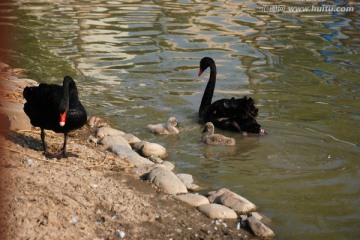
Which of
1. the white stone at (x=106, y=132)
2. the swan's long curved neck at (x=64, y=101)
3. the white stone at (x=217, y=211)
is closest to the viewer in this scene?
the white stone at (x=217, y=211)

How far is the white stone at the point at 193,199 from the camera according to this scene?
5.32 meters

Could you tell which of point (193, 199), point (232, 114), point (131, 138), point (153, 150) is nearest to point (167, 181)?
point (193, 199)

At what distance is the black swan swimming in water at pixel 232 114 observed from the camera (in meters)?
7.65

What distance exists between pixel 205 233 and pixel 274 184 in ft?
4.76

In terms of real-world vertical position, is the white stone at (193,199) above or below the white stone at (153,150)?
above

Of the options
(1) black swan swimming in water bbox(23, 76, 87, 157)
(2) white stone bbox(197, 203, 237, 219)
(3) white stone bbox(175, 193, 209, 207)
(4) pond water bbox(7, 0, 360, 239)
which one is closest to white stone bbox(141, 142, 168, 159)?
(4) pond water bbox(7, 0, 360, 239)

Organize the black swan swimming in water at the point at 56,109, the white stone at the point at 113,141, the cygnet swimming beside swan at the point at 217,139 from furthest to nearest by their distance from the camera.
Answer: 1. the cygnet swimming beside swan at the point at 217,139
2. the white stone at the point at 113,141
3. the black swan swimming in water at the point at 56,109

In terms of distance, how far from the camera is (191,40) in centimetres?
1338

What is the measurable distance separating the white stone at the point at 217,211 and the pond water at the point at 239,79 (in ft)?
1.18

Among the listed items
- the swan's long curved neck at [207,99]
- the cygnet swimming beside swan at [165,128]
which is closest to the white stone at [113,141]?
the cygnet swimming beside swan at [165,128]

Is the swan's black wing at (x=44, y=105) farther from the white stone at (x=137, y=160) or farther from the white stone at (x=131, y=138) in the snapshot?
the white stone at (x=131, y=138)

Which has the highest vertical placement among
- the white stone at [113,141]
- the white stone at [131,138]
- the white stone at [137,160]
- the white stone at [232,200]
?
the white stone at [232,200]

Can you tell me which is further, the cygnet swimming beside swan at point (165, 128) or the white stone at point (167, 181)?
the cygnet swimming beside swan at point (165, 128)

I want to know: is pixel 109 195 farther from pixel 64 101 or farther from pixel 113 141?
pixel 113 141
